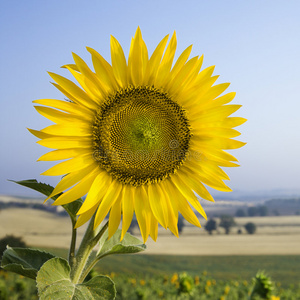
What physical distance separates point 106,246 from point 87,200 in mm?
568

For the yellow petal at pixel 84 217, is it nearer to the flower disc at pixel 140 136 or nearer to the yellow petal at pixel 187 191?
the flower disc at pixel 140 136

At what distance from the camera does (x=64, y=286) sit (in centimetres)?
208

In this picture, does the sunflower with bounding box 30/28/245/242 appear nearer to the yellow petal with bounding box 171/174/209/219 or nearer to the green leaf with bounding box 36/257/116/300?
the yellow petal with bounding box 171/174/209/219

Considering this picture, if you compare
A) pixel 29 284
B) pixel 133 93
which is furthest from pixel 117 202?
pixel 29 284

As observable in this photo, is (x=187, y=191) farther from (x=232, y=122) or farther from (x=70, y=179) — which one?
(x=70, y=179)

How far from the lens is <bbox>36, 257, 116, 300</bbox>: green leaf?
78.7 inches

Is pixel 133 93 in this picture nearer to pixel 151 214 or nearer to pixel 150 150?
pixel 150 150

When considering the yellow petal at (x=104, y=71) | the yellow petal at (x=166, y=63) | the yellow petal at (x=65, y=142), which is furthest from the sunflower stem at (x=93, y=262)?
the yellow petal at (x=166, y=63)

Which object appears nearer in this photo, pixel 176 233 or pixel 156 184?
pixel 176 233

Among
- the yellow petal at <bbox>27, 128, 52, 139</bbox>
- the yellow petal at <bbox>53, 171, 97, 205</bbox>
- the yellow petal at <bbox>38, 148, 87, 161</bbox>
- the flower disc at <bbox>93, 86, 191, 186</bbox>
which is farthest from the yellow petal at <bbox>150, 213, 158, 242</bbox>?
the yellow petal at <bbox>27, 128, 52, 139</bbox>

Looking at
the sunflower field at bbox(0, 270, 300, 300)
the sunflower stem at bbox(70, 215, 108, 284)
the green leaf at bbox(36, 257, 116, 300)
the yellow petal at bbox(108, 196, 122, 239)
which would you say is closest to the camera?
the green leaf at bbox(36, 257, 116, 300)

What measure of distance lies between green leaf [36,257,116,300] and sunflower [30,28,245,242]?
1.05 feet

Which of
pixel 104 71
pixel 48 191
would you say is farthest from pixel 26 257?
pixel 104 71

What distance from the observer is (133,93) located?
2301 millimetres
